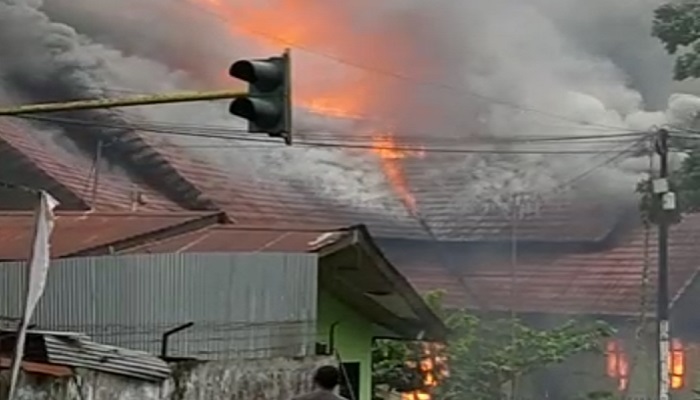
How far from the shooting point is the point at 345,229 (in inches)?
423

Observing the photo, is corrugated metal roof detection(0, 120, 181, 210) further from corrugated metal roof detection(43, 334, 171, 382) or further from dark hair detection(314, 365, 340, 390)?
dark hair detection(314, 365, 340, 390)

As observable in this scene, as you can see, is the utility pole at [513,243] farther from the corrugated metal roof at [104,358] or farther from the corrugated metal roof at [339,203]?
the corrugated metal roof at [104,358]

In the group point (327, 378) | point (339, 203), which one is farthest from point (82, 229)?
point (339, 203)

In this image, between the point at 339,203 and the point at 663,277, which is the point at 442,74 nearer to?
the point at 339,203

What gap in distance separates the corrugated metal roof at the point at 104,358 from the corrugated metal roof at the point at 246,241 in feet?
6.74

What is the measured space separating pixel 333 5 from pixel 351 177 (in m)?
4.12

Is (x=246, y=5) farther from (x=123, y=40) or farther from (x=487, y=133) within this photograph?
(x=487, y=133)

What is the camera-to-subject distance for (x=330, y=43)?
82.4 feet

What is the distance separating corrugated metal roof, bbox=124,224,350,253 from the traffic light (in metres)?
3.71

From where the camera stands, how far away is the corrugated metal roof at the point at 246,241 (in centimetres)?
1016

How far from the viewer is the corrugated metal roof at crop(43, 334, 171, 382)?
714 cm

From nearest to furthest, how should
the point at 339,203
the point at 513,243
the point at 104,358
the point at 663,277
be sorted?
1. the point at 104,358
2. the point at 663,277
3. the point at 513,243
4. the point at 339,203

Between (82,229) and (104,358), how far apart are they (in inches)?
157

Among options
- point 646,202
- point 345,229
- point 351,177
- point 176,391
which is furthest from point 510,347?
point 176,391
